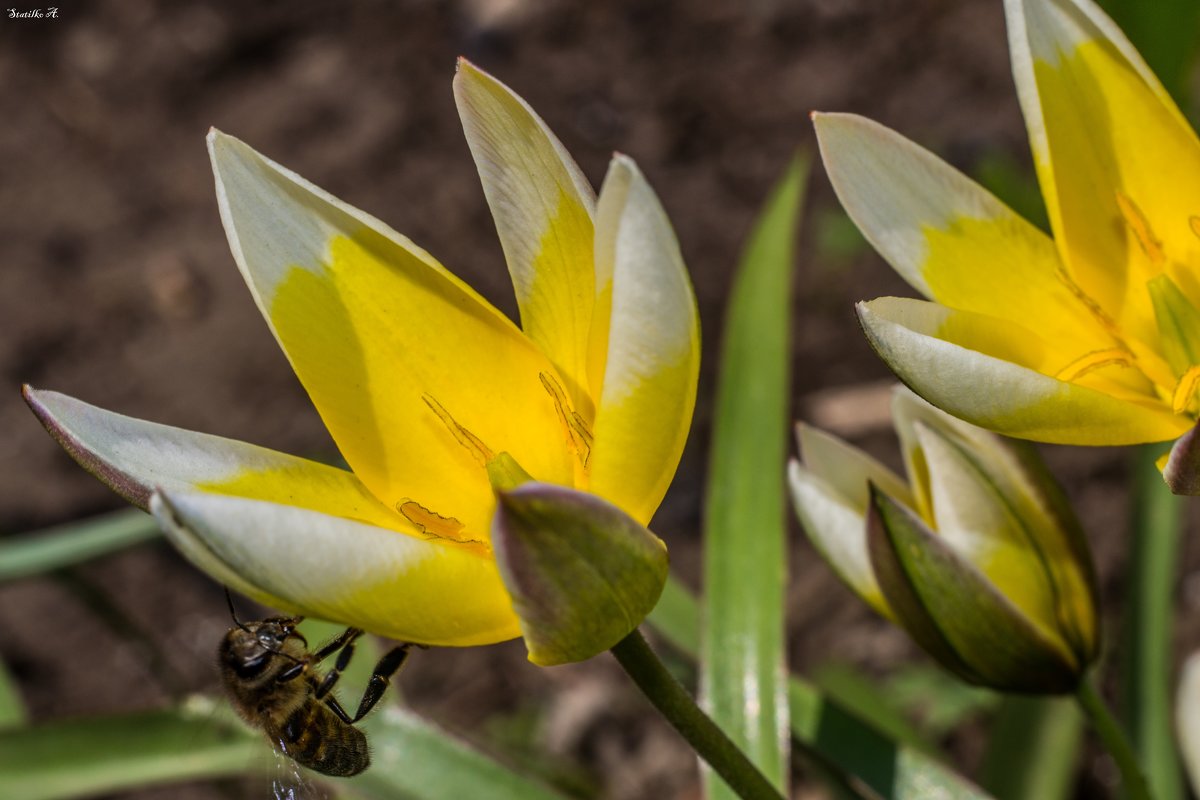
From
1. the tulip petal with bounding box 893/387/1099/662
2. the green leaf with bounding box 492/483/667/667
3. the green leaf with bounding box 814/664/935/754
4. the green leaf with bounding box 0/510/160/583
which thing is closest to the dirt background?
the green leaf with bounding box 814/664/935/754

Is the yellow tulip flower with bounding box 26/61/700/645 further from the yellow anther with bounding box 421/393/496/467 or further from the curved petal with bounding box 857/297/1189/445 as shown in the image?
the curved petal with bounding box 857/297/1189/445

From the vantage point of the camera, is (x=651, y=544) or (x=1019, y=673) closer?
(x=651, y=544)

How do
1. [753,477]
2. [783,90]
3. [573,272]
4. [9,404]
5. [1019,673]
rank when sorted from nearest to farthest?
[573,272]
[1019,673]
[753,477]
[9,404]
[783,90]

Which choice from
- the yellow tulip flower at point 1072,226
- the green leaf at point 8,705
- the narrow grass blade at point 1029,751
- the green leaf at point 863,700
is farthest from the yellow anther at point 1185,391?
the green leaf at point 8,705

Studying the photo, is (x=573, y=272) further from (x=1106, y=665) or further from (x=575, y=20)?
(x=575, y=20)

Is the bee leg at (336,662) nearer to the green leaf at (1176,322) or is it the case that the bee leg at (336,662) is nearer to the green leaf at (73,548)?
the green leaf at (1176,322)

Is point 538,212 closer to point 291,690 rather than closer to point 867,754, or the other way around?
point 291,690

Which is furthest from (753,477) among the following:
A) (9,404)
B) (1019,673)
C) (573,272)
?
(9,404)
